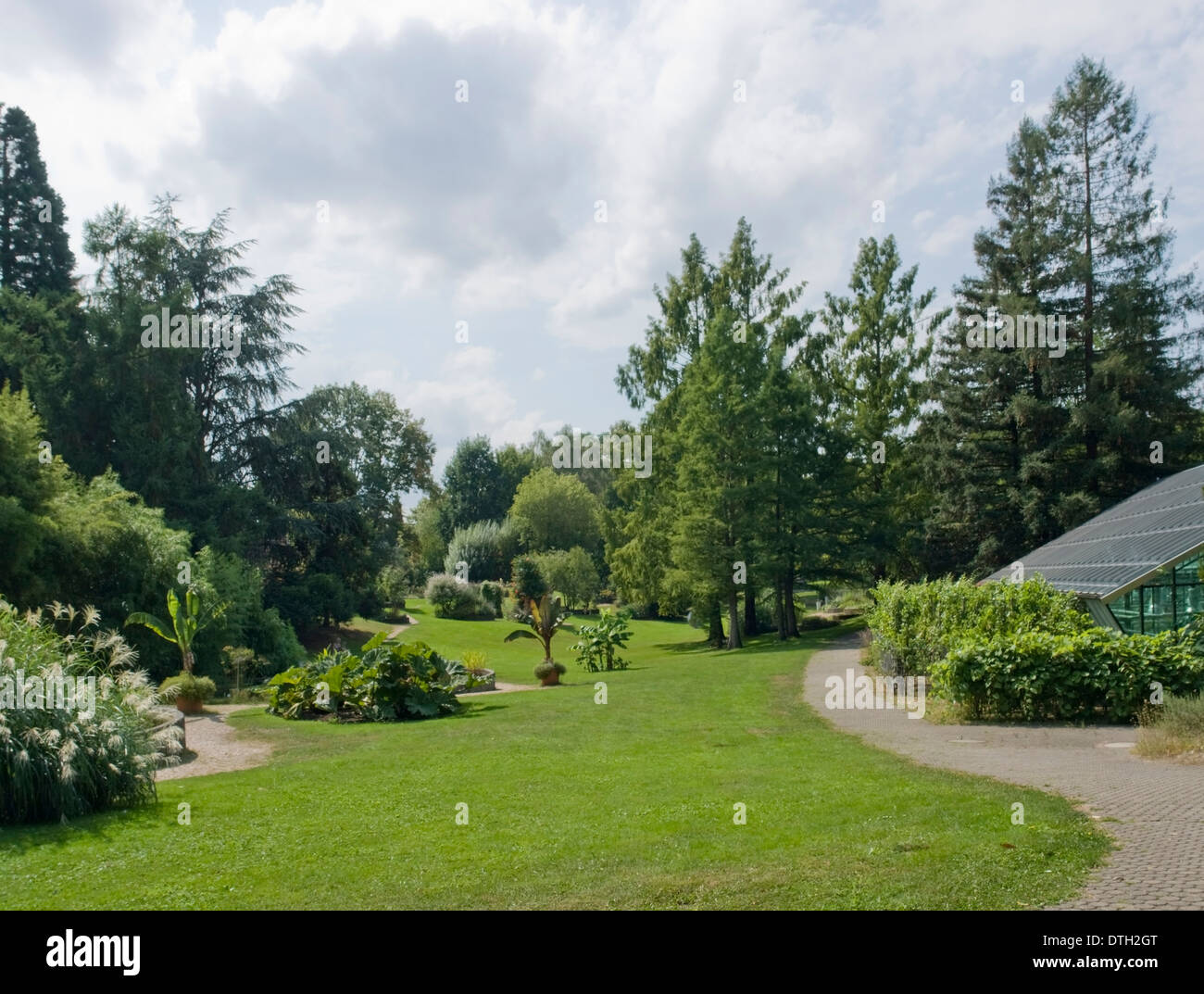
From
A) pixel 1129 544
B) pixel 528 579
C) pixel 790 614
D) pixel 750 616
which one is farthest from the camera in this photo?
pixel 528 579

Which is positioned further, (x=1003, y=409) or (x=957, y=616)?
(x=1003, y=409)

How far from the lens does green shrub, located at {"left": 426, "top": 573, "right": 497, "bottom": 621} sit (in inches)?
2117

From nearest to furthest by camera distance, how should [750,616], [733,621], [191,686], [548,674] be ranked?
[191,686] → [548,674] → [733,621] → [750,616]

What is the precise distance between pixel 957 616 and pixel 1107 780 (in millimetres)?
9928

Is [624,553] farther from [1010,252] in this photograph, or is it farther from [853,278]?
[1010,252]

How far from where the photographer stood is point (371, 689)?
18.0m

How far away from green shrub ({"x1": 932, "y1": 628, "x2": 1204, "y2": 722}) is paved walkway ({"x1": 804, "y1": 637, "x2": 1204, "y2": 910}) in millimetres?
662

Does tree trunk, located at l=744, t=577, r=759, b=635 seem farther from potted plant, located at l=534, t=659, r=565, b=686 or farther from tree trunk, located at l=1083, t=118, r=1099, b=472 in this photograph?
potted plant, located at l=534, t=659, r=565, b=686

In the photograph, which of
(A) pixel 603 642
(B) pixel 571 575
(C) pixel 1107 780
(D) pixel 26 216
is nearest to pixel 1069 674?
(C) pixel 1107 780

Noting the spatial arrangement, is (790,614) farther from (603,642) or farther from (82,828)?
(82,828)

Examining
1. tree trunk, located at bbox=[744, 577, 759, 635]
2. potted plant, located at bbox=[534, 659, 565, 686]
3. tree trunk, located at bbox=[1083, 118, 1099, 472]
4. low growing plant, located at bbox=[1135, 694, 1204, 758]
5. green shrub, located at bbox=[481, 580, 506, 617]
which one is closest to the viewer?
low growing plant, located at bbox=[1135, 694, 1204, 758]

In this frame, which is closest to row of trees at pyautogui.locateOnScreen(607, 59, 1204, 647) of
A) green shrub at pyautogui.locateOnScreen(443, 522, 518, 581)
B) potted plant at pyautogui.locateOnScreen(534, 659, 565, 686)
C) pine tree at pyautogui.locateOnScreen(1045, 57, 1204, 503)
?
pine tree at pyautogui.locateOnScreen(1045, 57, 1204, 503)

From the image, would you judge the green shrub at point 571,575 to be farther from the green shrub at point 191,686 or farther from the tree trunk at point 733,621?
the green shrub at point 191,686

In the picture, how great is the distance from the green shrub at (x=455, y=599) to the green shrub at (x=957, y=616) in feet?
114
